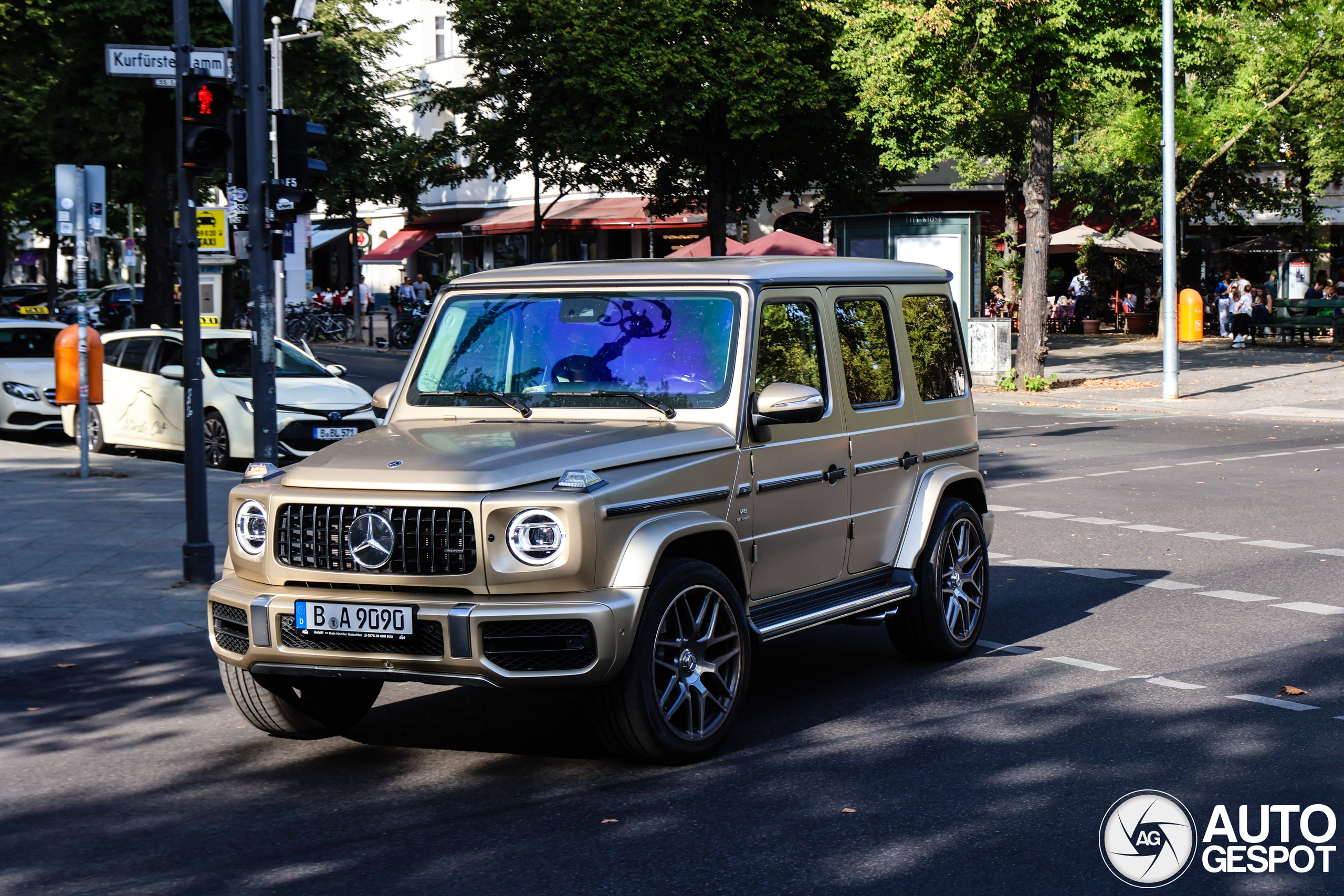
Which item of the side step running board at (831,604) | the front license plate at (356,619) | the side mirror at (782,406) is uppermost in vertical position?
the side mirror at (782,406)

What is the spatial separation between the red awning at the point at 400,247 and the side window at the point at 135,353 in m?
42.8

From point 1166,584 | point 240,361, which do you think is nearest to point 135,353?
point 240,361

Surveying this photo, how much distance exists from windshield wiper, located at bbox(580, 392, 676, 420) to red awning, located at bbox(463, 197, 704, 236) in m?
43.4

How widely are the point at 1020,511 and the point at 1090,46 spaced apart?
15.9 metres

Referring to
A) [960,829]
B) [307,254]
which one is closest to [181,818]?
[960,829]

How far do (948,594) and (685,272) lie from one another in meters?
2.14

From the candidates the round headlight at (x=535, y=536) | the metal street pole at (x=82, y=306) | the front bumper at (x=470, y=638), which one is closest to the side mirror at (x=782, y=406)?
the front bumper at (x=470, y=638)

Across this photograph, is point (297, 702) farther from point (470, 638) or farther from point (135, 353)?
point (135, 353)

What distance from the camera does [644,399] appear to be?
6230 millimetres

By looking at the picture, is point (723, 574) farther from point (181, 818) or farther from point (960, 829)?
point (181, 818)

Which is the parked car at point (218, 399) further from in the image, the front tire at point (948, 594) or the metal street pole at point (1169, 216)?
the metal street pole at point (1169, 216)

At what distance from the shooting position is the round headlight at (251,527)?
5.70 metres

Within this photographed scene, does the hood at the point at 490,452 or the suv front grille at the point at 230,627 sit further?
the suv front grille at the point at 230,627

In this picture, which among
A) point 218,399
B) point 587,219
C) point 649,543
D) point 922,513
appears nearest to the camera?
point 649,543
